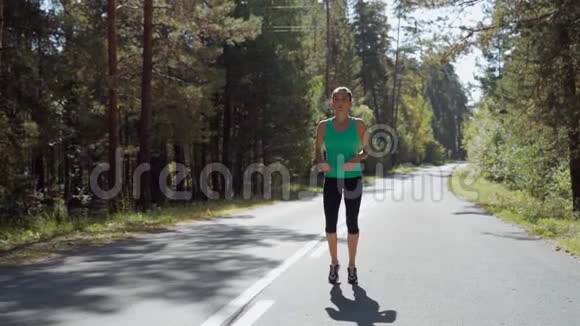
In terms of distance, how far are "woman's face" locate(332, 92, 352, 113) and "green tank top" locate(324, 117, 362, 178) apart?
138mm

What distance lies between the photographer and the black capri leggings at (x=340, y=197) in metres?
6.39

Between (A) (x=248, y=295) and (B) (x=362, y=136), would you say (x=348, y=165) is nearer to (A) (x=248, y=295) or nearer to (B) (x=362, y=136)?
(B) (x=362, y=136)

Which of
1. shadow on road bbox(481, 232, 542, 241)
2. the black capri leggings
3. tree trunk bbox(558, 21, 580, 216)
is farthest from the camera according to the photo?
tree trunk bbox(558, 21, 580, 216)

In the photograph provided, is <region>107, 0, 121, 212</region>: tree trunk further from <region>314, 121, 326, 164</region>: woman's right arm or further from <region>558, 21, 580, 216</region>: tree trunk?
<region>314, 121, 326, 164</region>: woman's right arm

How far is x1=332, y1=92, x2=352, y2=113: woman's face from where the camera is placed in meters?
6.35

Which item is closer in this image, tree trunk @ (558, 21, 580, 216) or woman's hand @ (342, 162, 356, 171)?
woman's hand @ (342, 162, 356, 171)

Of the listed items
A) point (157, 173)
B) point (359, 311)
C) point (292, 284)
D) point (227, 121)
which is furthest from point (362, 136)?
point (227, 121)

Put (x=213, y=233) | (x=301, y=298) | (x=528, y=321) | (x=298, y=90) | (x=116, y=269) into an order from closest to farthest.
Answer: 1. (x=528, y=321)
2. (x=301, y=298)
3. (x=116, y=269)
4. (x=213, y=233)
5. (x=298, y=90)

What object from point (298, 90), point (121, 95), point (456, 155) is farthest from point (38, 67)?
point (456, 155)

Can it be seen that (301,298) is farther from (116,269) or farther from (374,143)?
(374,143)

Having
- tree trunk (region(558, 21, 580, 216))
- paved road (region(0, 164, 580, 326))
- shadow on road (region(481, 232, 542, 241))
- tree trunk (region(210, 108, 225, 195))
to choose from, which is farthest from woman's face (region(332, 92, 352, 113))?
tree trunk (region(210, 108, 225, 195))

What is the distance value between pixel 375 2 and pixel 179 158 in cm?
3862

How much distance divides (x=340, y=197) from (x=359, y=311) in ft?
4.77

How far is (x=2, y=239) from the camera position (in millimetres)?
11109
